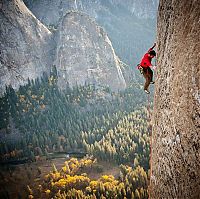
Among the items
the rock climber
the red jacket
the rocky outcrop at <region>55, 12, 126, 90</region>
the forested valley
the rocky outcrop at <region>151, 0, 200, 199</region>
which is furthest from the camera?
the rocky outcrop at <region>55, 12, 126, 90</region>

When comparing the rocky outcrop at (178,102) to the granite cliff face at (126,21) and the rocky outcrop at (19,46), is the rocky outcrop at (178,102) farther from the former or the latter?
the granite cliff face at (126,21)

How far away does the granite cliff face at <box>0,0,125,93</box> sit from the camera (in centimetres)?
4625

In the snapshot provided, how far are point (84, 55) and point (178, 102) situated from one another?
49.8m

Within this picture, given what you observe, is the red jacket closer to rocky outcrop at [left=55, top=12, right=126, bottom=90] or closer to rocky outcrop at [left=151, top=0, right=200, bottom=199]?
rocky outcrop at [left=151, top=0, right=200, bottom=199]

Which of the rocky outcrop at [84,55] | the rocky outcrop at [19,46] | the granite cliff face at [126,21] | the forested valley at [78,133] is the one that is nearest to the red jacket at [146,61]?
the forested valley at [78,133]

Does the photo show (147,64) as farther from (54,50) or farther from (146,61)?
(54,50)

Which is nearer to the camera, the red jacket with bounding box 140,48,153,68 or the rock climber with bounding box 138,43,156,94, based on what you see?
the rock climber with bounding box 138,43,156,94

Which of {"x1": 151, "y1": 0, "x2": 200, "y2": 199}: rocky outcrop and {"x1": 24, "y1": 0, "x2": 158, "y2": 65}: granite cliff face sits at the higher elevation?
{"x1": 24, "y1": 0, "x2": 158, "y2": 65}: granite cliff face

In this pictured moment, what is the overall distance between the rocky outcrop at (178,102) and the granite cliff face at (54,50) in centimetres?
4283

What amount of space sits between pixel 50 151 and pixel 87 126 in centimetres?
757

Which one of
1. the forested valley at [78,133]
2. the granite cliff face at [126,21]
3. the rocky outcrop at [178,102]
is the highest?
the granite cliff face at [126,21]

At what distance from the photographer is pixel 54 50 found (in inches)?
2153

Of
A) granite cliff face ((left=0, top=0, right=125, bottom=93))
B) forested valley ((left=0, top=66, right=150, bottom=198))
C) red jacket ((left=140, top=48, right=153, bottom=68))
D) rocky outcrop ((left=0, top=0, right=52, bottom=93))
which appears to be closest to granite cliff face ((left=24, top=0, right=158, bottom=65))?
granite cliff face ((left=0, top=0, right=125, bottom=93))

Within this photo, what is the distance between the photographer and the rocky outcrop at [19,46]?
149 ft
